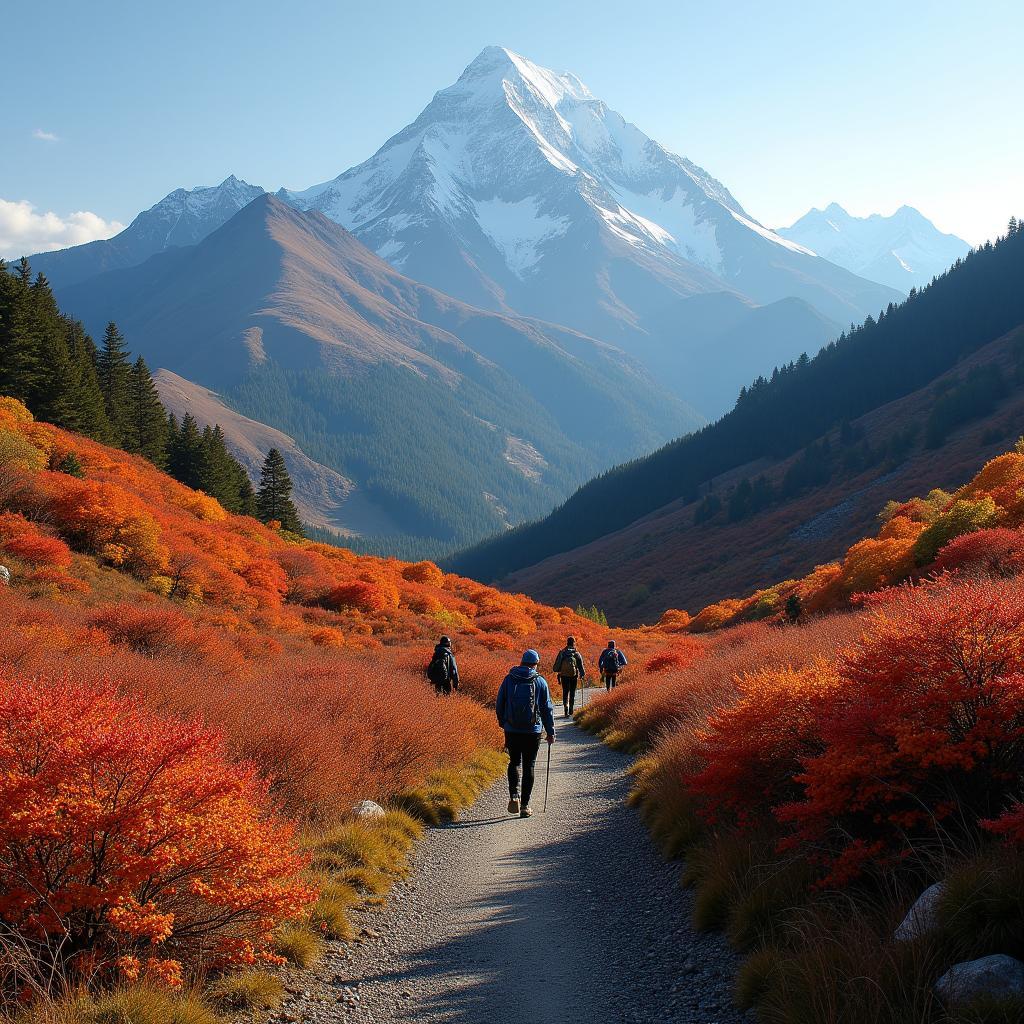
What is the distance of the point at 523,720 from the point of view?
444 inches

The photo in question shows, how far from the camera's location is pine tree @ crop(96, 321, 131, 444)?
57625 millimetres

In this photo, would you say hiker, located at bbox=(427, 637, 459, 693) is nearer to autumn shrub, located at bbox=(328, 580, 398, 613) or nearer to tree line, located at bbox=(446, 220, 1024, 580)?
autumn shrub, located at bbox=(328, 580, 398, 613)

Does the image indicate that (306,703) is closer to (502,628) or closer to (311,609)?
(311,609)

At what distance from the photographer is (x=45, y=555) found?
2333 centimetres

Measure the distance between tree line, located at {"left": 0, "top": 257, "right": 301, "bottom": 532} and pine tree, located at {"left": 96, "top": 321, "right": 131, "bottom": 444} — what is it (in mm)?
80

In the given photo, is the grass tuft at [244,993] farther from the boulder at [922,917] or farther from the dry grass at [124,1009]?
the boulder at [922,917]

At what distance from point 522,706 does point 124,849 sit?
696 cm

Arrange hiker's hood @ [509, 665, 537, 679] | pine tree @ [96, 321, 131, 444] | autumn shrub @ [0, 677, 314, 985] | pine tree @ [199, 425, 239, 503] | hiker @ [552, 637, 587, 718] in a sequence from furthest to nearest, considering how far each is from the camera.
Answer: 1. pine tree @ [199, 425, 239, 503]
2. pine tree @ [96, 321, 131, 444]
3. hiker @ [552, 637, 587, 718]
4. hiker's hood @ [509, 665, 537, 679]
5. autumn shrub @ [0, 677, 314, 985]

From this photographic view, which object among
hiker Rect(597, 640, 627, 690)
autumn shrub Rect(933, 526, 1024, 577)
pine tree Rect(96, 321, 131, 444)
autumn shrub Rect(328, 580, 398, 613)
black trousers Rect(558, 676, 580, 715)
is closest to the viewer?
autumn shrub Rect(933, 526, 1024, 577)

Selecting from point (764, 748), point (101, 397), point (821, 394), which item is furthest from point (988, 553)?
point (821, 394)

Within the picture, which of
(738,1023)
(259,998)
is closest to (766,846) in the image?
(738,1023)

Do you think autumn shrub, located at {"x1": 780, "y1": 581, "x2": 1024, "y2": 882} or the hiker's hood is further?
the hiker's hood

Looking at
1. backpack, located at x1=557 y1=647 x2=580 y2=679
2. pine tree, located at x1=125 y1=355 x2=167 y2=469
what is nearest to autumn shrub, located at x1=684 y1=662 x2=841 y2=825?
backpack, located at x1=557 y1=647 x2=580 y2=679

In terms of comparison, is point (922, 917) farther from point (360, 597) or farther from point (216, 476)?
point (216, 476)
